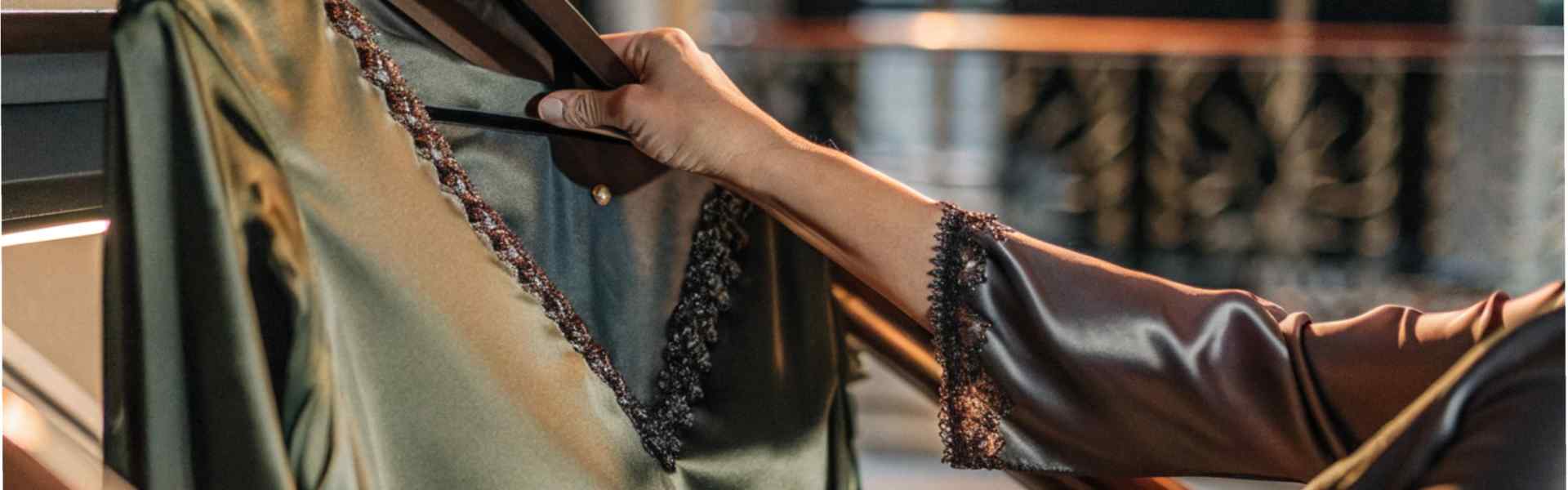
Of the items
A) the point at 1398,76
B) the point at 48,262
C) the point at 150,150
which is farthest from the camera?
the point at 1398,76

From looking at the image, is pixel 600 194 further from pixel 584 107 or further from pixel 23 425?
pixel 23 425

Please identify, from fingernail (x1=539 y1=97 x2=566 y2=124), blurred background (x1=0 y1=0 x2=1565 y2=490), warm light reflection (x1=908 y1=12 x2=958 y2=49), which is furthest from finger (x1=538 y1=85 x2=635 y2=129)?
warm light reflection (x1=908 y1=12 x2=958 y2=49)

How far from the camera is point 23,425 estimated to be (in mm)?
438

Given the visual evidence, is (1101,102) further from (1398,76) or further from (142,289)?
(142,289)

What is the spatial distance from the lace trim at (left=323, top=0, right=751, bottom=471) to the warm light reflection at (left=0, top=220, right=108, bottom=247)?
21cm

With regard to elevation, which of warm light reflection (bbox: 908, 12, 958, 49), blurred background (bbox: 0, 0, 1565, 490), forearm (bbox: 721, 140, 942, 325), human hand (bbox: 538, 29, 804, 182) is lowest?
forearm (bbox: 721, 140, 942, 325)

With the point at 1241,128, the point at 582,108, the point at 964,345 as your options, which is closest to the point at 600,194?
the point at 582,108

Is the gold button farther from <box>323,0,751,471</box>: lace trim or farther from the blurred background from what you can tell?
the blurred background

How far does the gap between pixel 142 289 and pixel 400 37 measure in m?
0.20

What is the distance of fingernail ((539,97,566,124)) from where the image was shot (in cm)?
68

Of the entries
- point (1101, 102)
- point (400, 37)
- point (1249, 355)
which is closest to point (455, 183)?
point (400, 37)

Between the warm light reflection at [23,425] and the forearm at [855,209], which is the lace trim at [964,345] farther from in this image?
the warm light reflection at [23,425]

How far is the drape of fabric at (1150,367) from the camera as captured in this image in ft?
2.12

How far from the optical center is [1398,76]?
11.1 ft
